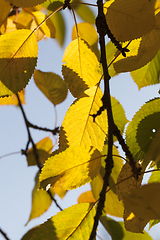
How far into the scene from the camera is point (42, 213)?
1066 mm

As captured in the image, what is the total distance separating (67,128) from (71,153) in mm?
86

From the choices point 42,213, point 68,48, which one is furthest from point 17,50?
point 42,213

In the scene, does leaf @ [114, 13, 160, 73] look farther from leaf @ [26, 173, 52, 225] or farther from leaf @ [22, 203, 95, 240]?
leaf @ [26, 173, 52, 225]

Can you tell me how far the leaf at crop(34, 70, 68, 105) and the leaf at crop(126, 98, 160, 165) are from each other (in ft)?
1.83

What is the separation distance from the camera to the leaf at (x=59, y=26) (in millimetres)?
1028

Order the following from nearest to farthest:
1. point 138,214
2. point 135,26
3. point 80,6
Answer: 1. point 138,214
2. point 135,26
3. point 80,6

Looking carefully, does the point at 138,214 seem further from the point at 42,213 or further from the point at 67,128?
the point at 42,213

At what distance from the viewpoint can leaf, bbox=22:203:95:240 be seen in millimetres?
445

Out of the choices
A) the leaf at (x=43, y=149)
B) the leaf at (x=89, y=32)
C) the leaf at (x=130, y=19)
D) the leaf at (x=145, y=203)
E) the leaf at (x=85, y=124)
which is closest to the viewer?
the leaf at (x=145, y=203)

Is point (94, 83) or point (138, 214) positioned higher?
point (94, 83)

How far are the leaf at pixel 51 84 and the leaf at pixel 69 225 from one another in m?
0.64

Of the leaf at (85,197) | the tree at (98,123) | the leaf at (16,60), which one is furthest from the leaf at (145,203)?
the leaf at (85,197)

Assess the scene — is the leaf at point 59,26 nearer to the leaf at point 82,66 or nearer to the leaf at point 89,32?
the leaf at point 89,32

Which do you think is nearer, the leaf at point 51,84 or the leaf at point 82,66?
the leaf at point 82,66
